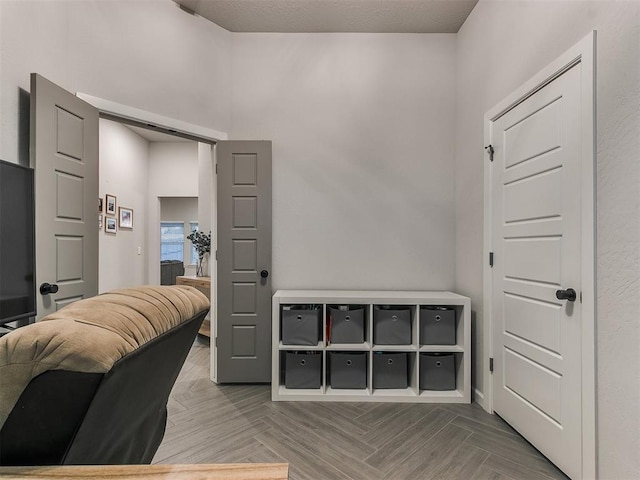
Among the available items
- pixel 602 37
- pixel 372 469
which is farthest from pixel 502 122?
pixel 372 469

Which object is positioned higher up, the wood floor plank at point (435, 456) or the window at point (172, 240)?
the window at point (172, 240)

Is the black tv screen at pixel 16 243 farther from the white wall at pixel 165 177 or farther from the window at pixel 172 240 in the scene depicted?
the window at pixel 172 240

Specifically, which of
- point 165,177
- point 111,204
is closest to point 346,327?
point 111,204

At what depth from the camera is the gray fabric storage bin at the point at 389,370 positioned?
97.7 inches

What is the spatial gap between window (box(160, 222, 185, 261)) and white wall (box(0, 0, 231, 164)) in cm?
617

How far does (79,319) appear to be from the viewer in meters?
0.56

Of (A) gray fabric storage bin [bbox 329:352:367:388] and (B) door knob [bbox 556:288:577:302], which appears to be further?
(A) gray fabric storage bin [bbox 329:352:367:388]

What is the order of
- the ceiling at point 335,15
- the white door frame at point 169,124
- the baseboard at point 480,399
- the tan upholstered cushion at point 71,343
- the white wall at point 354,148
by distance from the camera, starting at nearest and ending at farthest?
1. the tan upholstered cushion at point 71,343
2. the white door frame at point 169,124
3. the baseboard at point 480,399
4. the ceiling at point 335,15
5. the white wall at point 354,148

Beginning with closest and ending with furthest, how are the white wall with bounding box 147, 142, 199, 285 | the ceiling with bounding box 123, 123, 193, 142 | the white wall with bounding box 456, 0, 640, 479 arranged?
the white wall with bounding box 456, 0, 640, 479, the ceiling with bounding box 123, 123, 193, 142, the white wall with bounding box 147, 142, 199, 285

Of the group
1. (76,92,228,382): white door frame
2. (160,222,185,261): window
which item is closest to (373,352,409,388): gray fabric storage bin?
(76,92,228,382): white door frame

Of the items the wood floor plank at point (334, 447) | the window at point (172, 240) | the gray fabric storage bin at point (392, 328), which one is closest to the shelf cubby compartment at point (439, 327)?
the gray fabric storage bin at point (392, 328)

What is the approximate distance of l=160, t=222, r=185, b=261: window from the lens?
26.7ft

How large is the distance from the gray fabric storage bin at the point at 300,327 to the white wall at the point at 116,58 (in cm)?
188

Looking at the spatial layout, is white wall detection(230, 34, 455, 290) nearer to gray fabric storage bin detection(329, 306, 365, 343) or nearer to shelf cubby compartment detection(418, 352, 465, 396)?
gray fabric storage bin detection(329, 306, 365, 343)
